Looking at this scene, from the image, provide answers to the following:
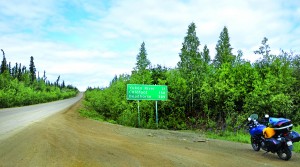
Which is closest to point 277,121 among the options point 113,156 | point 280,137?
point 280,137

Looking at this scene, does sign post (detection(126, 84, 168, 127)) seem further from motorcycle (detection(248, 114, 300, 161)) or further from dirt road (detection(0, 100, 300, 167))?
motorcycle (detection(248, 114, 300, 161))

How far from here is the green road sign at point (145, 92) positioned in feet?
66.4

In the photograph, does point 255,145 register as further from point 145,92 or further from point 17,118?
point 17,118

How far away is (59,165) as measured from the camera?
770 centimetres

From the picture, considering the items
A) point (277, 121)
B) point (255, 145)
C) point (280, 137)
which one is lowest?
point (255, 145)

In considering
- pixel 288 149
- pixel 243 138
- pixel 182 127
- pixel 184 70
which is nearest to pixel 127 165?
pixel 288 149

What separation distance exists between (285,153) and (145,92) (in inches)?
471

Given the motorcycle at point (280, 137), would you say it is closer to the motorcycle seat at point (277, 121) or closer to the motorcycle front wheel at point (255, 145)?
the motorcycle seat at point (277, 121)

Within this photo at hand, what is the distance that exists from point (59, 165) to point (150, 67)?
18.8 metres

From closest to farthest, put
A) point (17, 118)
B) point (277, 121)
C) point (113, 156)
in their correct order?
point (113, 156)
point (277, 121)
point (17, 118)

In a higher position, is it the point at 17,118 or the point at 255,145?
the point at 17,118

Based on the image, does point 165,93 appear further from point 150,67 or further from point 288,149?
point 288,149

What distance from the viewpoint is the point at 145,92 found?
20.3 m

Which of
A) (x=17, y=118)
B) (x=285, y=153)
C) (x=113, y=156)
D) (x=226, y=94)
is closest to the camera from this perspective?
(x=113, y=156)
